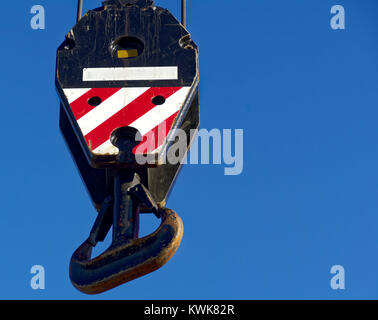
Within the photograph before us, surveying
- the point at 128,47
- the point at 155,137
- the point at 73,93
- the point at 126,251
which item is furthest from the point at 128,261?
the point at 128,47

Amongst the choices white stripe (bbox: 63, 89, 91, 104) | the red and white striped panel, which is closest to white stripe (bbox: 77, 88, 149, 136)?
the red and white striped panel

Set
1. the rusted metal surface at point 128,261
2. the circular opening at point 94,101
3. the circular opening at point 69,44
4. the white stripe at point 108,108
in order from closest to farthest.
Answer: the rusted metal surface at point 128,261, the white stripe at point 108,108, the circular opening at point 94,101, the circular opening at point 69,44

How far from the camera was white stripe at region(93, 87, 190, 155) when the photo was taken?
3977mm

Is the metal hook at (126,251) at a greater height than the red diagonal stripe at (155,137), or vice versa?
the red diagonal stripe at (155,137)

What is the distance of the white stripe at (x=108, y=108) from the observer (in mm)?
4125

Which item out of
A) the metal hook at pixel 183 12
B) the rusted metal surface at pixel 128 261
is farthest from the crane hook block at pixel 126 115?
the metal hook at pixel 183 12

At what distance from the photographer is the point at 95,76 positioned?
431cm

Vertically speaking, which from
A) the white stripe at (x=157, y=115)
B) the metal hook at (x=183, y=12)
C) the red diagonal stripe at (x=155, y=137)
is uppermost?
the metal hook at (x=183, y=12)

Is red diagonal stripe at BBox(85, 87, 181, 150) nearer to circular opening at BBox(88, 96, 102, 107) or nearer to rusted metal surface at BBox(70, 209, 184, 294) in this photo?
circular opening at BBox(88, 96, 102, 107)

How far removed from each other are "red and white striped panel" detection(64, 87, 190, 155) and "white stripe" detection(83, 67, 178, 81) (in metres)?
0.07

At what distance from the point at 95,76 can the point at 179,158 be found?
0.72m

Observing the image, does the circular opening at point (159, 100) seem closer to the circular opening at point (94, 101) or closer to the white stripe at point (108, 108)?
the white stripe at point (108, 108)

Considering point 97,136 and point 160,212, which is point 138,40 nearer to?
point 97,136

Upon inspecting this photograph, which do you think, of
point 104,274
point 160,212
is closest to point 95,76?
point 160,212
